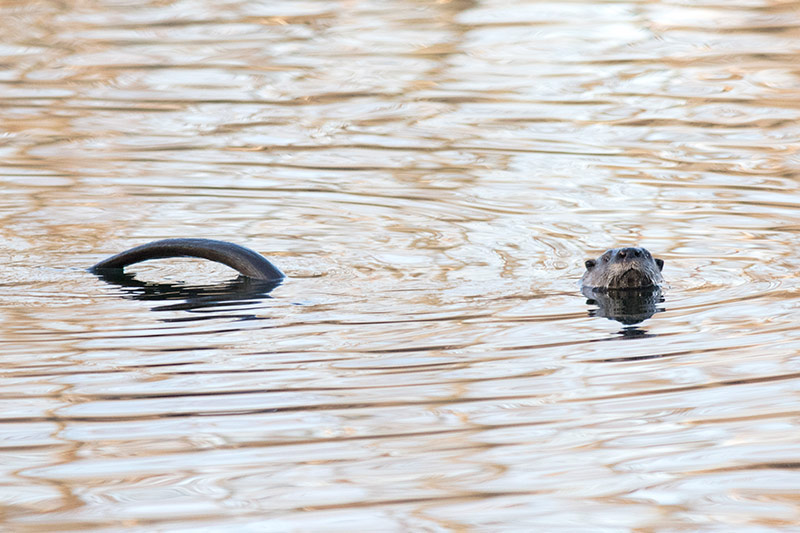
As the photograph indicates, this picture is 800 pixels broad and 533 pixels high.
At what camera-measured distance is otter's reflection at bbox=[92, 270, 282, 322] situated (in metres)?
7.36

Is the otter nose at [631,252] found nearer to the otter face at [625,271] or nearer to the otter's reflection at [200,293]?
the otter face at [625,271]

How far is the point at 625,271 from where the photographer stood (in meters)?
8.05

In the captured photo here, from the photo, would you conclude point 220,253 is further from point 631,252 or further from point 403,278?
point 631,252

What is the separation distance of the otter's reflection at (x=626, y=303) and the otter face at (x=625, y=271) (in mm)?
41

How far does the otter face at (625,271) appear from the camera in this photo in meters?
8.03

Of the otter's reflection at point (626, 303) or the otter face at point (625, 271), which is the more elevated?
the otter face at point (625, 271)

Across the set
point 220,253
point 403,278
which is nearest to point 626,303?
point 403,278

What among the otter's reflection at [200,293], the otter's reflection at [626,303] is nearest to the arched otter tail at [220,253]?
the otter's reflection at [200,293]

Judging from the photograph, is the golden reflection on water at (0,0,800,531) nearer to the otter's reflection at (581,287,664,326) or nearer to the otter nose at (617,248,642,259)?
the otter's reflection at (581,287,664,326)

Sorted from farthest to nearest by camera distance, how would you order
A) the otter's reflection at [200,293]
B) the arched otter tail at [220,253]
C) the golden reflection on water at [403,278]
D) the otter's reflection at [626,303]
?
the arched otter tail at [220,253] → the otter's reflection at [626,303] → the otter's reflection at [200,293] → the golden reflection on water at [403,278]

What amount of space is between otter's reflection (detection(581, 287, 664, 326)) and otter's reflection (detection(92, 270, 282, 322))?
171cm

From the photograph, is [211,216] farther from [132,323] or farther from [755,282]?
[755,282]

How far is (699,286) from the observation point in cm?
804

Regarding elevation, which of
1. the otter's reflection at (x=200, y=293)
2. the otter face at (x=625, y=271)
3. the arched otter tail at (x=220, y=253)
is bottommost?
the otter face at (x=625, y=271)
